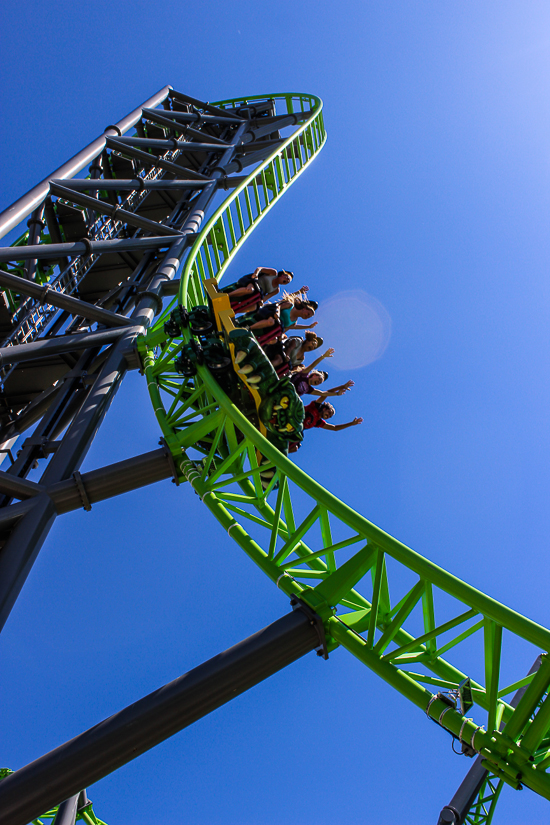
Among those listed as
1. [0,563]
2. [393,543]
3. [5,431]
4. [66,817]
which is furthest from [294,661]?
[5,431]

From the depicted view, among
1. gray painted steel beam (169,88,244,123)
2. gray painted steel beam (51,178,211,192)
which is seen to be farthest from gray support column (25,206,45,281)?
gray painted steel beam (169,88,244,123)

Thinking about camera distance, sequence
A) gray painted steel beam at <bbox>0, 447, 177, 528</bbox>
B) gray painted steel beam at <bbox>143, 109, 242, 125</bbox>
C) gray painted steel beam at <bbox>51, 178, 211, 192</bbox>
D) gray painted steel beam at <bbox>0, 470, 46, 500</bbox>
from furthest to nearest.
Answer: gray painted steel beam at <bbox>143, 109, 242, 125</bbox>
gray painted steel beam at <bbox>51, 178, 211, 192</bbox>
gray painted steel beam at <bbox>0, 470, 46, 500</bbox>
gray painted steel beam at <bbox>0, 447, 177, 528</bbox>

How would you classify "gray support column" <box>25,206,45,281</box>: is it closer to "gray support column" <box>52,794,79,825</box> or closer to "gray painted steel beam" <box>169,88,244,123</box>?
"gray support column" <box>52,794,79,825</box>

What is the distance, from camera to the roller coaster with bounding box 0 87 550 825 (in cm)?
330

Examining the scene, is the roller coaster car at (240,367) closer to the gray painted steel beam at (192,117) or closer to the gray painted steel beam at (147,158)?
the gray painted steel beam at (147,158)

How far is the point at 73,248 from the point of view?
7965 millimetres

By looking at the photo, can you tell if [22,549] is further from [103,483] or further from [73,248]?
[73,248]

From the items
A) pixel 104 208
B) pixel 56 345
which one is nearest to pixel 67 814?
pixel 56 345

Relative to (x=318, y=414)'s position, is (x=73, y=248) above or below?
above

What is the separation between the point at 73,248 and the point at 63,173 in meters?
2.00

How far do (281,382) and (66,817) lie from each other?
5.99 m

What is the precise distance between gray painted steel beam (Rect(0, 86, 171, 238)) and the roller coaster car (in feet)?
7.97

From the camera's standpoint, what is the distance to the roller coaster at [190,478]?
3303 millimetres

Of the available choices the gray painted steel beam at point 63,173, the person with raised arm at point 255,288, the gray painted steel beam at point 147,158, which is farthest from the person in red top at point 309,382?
the gray painted steel beam at point 147,158
